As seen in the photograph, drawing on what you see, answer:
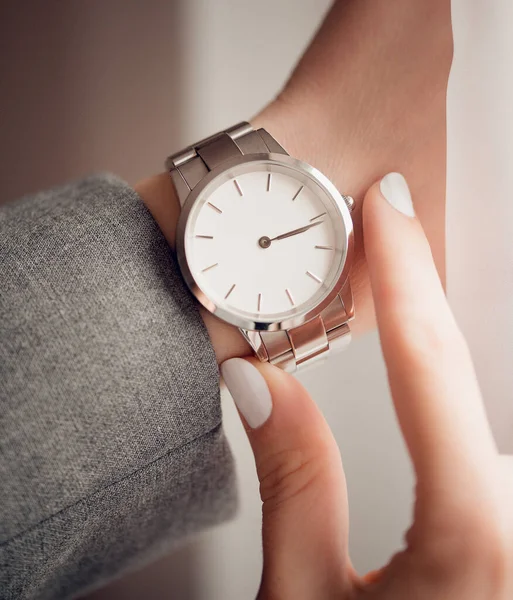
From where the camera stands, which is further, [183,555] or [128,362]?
[183,555]

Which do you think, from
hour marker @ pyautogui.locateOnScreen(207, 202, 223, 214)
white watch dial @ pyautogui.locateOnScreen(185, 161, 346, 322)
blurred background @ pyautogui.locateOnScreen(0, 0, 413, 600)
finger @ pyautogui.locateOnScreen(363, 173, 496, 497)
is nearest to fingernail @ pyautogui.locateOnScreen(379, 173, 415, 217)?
finger @ pyautogui.locateOnScreen(363, 173, 496, 497)

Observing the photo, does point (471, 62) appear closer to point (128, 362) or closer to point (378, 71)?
point (378, 71)

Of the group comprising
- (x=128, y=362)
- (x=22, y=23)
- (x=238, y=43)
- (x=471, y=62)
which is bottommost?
(x=128, y=362)

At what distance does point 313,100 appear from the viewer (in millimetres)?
864

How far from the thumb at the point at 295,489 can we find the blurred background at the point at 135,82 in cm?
30

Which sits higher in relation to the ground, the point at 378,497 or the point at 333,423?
the point at 333,423

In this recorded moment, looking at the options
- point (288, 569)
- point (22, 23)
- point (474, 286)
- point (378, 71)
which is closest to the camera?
point (288, 569)

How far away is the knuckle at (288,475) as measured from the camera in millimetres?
630

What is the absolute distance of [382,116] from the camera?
837mm

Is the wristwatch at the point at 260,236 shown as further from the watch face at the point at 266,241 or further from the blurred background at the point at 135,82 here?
the blurred background at the point at 135,82

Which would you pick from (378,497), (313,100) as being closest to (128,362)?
(378,497)

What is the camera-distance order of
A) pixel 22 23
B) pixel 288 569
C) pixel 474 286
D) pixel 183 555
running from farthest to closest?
pixel 22 23
pixel 183 555
pixel 474 286
pixel 288 569

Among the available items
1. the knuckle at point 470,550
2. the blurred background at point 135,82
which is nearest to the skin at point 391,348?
the knuckle at point 470,550

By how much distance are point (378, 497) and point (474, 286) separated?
35 centimetres
